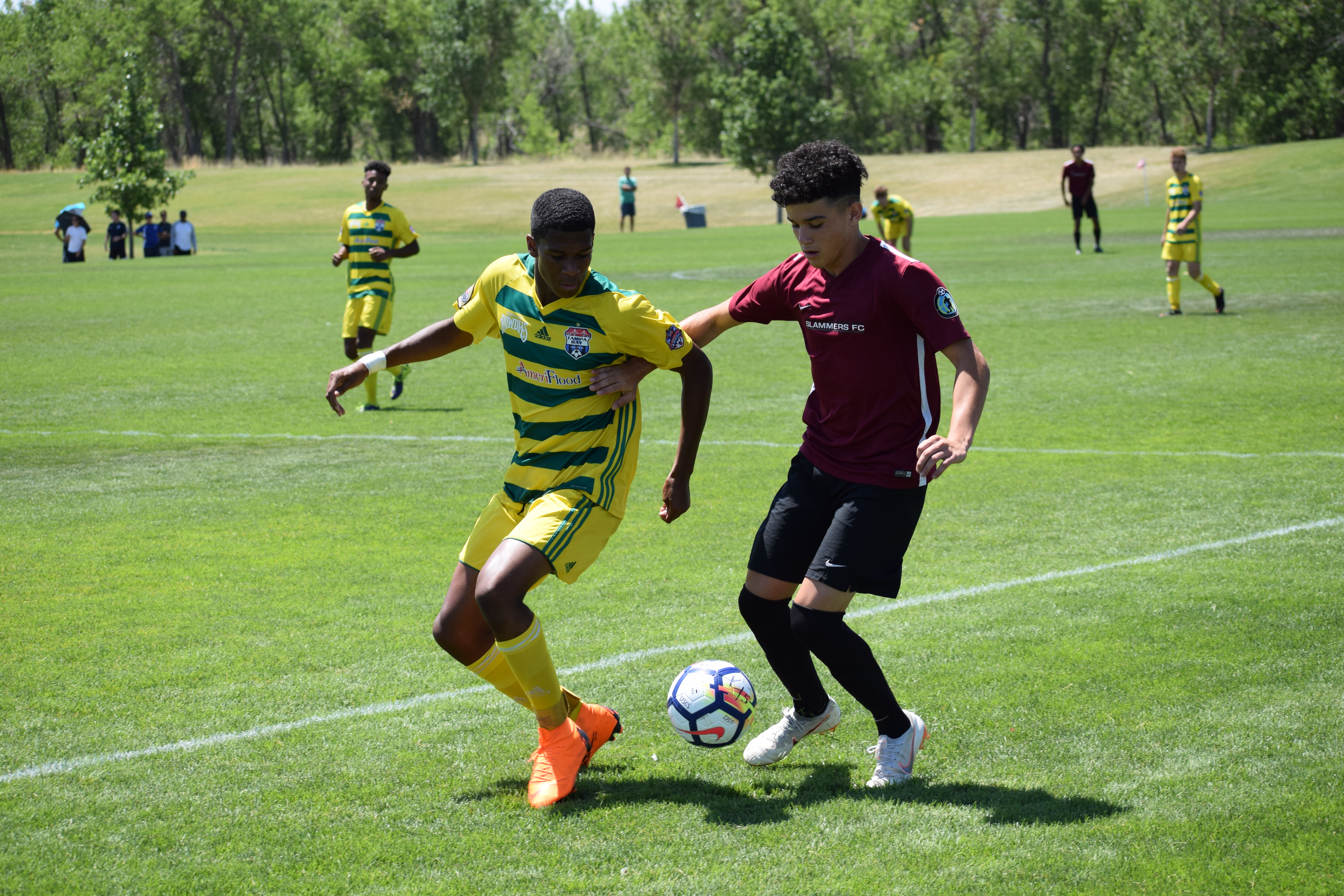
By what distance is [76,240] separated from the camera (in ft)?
119

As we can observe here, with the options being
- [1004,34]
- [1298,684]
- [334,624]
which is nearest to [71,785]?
[334,624]

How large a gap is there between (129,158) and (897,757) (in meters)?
43.4

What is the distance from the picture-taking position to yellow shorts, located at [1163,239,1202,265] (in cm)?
1872

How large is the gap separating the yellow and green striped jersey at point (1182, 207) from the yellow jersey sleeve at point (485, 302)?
15982 millimetres

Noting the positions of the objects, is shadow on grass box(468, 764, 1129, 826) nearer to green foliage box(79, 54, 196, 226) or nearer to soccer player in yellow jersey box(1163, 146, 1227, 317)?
soccer player in yellow jersey box(1163, 146, 1227, 317)

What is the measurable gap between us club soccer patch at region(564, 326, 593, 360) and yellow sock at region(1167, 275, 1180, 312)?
16270 millimetres

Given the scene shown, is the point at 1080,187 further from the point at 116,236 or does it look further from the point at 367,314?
the point at 116,236

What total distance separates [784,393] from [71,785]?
33.6 feet

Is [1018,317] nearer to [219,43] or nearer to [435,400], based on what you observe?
[435,400]

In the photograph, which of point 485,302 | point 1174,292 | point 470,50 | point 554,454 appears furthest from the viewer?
point 470,50

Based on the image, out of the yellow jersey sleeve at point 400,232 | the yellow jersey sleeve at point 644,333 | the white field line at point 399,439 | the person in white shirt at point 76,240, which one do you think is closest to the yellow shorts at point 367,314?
the yellow jersey sleeve at point 400,232

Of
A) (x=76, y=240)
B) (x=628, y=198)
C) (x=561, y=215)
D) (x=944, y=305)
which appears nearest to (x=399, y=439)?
(x=561, y=215)

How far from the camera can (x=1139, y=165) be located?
5722 cm

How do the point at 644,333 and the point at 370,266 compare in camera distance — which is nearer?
the point at 644,333
